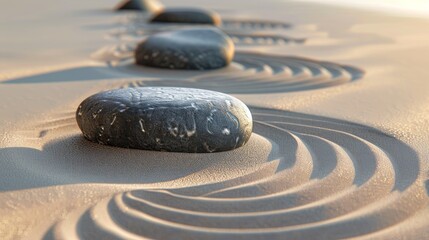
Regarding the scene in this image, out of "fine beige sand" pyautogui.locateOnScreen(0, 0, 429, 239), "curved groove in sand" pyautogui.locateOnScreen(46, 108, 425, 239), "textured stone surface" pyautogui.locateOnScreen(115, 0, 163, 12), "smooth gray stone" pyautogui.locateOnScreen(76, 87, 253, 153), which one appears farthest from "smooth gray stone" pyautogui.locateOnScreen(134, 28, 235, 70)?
"textured stone surface" pyautogui.locateOnScreen(115, 0, 163, 12)

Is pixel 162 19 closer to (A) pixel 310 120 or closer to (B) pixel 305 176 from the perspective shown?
(A) pixel 310 120

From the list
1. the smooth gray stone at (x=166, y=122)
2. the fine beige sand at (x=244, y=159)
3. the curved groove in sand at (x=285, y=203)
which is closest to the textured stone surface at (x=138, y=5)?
the fine beige sand at (x=244, y=159)

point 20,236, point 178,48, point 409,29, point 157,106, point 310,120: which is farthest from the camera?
point 409,29

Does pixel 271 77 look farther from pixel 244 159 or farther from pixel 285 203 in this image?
pixel 285 203

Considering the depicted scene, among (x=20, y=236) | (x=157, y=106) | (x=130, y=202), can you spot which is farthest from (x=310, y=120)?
(x=20, y=236)

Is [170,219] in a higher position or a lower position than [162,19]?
higher

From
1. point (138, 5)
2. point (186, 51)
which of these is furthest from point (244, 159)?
point (138, 5)

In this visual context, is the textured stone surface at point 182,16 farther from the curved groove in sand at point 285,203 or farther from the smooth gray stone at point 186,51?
the curved groove in sand at point 285,203
